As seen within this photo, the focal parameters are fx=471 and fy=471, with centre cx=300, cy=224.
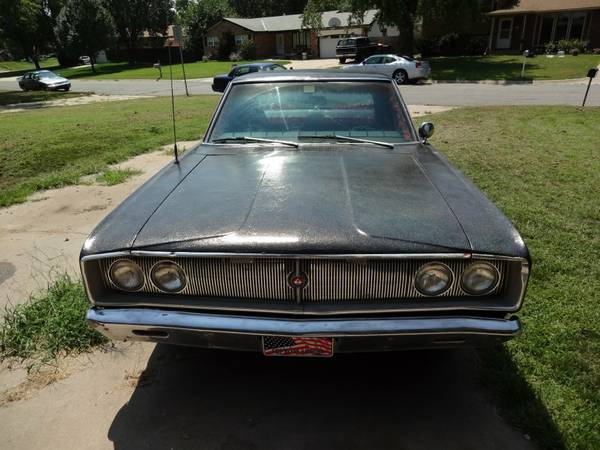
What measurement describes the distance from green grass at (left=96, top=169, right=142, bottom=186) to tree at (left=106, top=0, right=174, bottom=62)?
2026 inches

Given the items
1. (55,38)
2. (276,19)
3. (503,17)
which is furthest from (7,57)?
(503,17)

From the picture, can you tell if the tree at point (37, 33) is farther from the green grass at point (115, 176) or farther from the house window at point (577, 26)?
the house window at point (577, 26)

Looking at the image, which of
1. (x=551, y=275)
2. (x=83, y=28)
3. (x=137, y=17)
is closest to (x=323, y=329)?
(x=551, y=275)

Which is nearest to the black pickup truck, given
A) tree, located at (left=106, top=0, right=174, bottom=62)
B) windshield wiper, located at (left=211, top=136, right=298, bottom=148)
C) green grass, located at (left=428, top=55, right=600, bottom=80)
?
green grass, located at (left=428, top=55, right=600, bottom=80)

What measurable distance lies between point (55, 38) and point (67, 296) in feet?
170

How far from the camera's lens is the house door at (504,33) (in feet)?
113

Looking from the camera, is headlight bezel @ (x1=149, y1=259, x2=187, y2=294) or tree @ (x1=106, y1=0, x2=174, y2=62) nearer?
headlight bezel @ (x1=149, y1=259, x2=187, y2=294)

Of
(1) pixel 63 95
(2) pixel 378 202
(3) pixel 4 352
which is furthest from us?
(1) pixel 63 95

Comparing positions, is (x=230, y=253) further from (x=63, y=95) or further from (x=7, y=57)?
(x=7, y=57)

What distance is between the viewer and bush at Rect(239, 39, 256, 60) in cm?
4412

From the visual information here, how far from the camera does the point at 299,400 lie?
2.53m

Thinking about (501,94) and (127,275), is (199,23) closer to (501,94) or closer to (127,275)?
(501,94)

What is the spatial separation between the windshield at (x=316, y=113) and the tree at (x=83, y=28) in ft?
156

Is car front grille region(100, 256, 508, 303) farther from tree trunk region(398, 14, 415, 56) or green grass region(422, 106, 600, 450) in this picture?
tree trunk region(398, 14, 415, 56)
